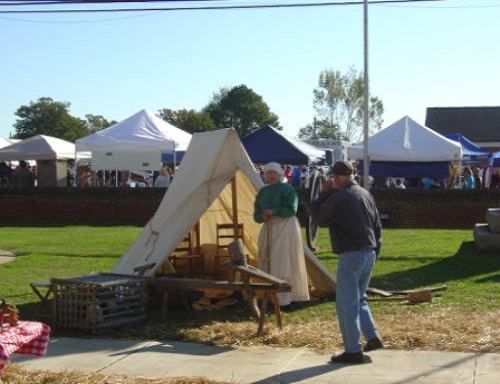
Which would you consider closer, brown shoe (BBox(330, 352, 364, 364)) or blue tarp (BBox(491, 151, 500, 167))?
brown shoe (BBox(330, 352, 364, 364))

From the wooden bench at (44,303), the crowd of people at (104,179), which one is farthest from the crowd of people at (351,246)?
the crowd of people at (104,179)

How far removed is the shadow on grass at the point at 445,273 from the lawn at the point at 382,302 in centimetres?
2

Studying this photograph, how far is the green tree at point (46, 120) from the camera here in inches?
4055

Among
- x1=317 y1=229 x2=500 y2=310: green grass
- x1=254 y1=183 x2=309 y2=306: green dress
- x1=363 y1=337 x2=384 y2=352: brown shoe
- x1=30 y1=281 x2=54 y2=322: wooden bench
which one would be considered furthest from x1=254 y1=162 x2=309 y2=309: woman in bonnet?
x1=30 y1=281 x2=54 y2=322: wooden bench

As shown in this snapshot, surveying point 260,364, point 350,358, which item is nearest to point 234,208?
point 260,364

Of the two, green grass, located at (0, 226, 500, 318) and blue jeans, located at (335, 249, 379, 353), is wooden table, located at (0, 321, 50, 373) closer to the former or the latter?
blue jeans, located at (335, 249, 379, 353)

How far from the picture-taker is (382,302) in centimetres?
1030

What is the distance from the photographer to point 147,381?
6.80 metres

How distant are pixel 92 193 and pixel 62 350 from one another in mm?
16551

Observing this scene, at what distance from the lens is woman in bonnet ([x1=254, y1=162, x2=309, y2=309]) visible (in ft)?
31.9

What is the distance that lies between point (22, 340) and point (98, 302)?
2956 mm

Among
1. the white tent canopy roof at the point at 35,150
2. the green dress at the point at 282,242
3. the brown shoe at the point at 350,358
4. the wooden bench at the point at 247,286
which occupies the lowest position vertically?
the brown shoe at the point at 350,358

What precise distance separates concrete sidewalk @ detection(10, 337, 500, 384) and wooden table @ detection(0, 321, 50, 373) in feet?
3.77

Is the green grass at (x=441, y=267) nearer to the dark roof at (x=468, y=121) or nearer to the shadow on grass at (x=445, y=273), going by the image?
the shadow on grass at (x=445, y=273)
